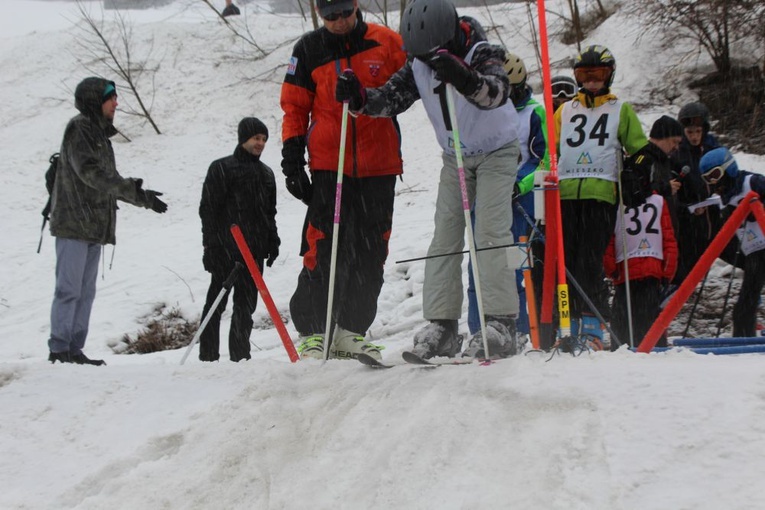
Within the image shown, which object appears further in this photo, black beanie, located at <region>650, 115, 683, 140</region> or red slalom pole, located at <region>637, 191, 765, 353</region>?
black beanie, located at <region>650, 115, 683, 140</region>

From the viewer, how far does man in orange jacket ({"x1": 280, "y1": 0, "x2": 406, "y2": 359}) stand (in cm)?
434

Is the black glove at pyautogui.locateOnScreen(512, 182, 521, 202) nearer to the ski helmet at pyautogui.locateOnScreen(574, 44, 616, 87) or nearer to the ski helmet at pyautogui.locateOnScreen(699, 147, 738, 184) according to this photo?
the ski helmet at pyautogui.locateOnScreen(574, 44, 616, 87)

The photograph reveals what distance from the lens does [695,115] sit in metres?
6.06

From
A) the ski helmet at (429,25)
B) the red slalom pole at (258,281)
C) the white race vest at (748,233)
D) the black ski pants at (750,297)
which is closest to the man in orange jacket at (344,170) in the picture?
the red slalom pole at (258,281)

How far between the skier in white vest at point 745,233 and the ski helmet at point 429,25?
2955mm

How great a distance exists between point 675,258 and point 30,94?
901 inches

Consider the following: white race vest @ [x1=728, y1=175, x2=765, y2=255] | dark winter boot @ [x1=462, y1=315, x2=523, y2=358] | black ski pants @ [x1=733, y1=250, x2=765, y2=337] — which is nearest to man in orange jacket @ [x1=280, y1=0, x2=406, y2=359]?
dark winter boot @ [x1=462, y1=315, x2=523, y2=358]

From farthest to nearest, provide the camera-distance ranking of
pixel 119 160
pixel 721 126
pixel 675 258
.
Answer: pixel 119 160 < pixel 721 126 < pixel 675 258

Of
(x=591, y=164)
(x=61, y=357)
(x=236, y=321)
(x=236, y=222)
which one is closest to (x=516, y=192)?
(x=591, y=164)

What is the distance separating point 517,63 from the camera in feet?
17.7

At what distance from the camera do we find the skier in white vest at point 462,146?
12.5 ft

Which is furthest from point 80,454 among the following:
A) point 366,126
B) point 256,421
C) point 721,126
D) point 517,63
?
point 721,126

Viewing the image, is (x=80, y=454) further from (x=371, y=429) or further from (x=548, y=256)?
(x=548, y=256)

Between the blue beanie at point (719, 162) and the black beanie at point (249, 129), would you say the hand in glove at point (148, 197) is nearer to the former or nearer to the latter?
the black beanie at point (249, 129)
